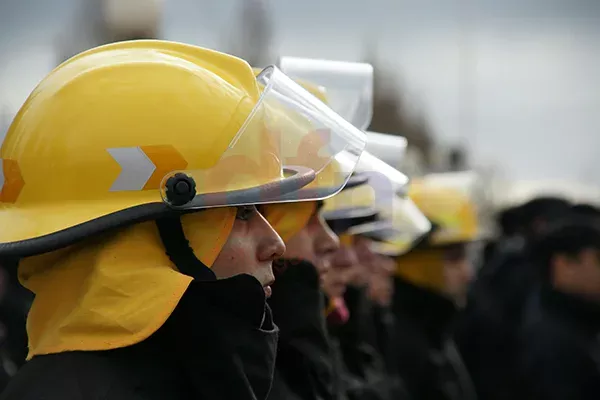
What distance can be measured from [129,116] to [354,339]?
3.64m

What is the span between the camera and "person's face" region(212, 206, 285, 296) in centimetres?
289

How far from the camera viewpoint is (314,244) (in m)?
4.19

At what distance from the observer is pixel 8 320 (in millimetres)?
7473

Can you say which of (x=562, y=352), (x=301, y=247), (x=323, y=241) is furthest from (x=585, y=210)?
(x=301, y=247)

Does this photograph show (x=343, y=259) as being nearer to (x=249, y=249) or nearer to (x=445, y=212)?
(x=249, y=249)

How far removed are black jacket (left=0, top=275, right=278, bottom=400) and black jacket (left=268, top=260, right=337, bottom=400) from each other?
1024 millimetres

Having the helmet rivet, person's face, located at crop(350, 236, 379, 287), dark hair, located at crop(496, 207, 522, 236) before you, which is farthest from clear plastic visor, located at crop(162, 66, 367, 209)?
dark hair, located at crop(496, 207, 522, 236)

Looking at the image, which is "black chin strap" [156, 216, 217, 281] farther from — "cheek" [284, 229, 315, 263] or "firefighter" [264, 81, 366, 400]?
"cheek" [284, 229, 315, 263]

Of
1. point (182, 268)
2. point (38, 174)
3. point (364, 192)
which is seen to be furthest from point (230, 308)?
point (364, 192)

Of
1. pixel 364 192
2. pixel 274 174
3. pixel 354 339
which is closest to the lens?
pixel 274 174

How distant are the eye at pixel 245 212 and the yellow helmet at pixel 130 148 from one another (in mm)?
86

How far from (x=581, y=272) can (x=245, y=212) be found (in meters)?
5.26

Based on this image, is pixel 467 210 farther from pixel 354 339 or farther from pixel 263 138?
pixel 263 138

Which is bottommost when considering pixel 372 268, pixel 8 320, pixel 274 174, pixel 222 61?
pixel 8 320
